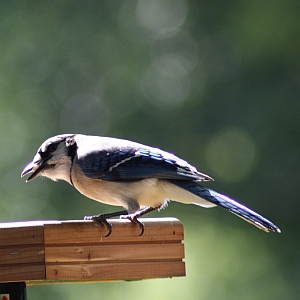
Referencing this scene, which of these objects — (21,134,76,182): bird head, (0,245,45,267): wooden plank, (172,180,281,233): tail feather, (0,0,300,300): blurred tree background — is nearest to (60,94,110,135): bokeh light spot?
(0,0,300,300): blurred tree background

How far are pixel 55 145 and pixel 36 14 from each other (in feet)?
17.1

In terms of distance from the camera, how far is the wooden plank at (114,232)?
3.43m

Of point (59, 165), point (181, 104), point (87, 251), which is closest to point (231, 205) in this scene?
point (87, 251)

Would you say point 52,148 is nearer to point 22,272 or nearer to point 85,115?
→ point 22,272

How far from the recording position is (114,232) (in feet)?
11.8

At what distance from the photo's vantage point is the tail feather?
3.86 metres

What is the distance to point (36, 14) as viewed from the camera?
921 centimetres

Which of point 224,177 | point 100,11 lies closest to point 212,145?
point 224,177

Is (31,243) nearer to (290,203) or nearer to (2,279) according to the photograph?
(2,279)

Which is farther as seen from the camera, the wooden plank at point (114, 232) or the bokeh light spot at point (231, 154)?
the bokeh light spot at point (231, 154)

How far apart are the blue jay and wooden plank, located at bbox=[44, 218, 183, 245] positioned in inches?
17.0

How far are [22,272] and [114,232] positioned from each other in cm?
50

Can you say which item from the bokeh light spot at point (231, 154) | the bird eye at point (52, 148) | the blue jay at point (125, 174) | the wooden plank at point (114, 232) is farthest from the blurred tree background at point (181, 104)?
the wooden plank at point (114, 232)

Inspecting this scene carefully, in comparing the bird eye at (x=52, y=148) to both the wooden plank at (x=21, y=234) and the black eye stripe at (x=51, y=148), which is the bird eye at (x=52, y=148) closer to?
the black eye stripe at (x=51, y=148)
